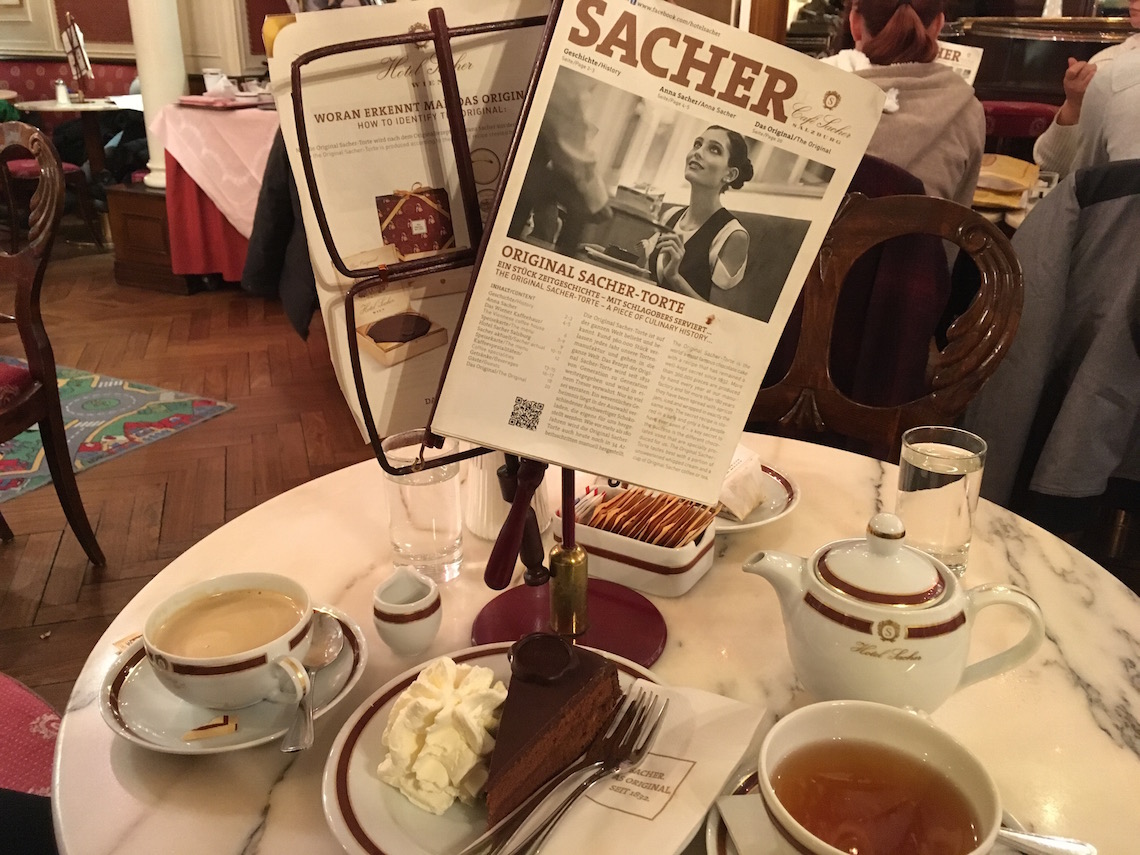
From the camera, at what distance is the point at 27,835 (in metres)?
0.68

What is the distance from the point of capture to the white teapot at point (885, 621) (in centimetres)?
54

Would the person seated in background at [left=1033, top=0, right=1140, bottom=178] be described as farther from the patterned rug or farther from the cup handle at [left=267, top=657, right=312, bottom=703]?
the patterned rug

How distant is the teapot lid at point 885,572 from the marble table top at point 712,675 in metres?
0.11

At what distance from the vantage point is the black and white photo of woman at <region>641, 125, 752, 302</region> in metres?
0.53

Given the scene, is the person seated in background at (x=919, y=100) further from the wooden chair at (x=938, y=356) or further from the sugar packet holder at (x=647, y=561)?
the sugar packet holder at (x=647, y=561)

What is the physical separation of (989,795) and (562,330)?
35cm

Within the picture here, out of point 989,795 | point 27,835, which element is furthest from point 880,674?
point 27,835

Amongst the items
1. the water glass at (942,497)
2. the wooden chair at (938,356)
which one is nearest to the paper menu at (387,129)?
the water glass at (942,497)

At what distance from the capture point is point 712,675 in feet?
2.11

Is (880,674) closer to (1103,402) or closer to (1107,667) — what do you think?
(1107,667)

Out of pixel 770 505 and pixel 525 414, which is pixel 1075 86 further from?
pixel 525 414

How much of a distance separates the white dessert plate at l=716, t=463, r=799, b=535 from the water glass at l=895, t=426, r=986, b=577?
4.0 inches

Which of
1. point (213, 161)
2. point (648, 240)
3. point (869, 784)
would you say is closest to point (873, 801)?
point (869, 784)

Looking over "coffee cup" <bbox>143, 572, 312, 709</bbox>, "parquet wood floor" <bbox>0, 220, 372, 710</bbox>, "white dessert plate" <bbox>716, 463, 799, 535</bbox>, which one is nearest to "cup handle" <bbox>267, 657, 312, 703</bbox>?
"coffee cup" <bbox>143, 572, 312, 709</bbox>
